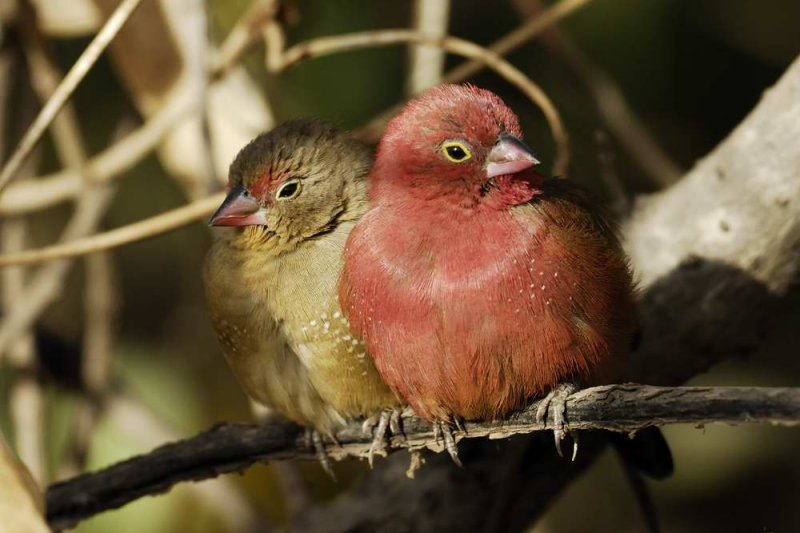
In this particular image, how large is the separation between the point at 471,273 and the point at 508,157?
263 mm

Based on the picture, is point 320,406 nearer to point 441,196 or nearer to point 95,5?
point 441,196

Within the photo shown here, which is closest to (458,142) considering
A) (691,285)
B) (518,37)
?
(691,285)

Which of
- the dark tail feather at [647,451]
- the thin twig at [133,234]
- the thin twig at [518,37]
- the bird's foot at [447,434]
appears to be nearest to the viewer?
the bird's foot at [447,434]

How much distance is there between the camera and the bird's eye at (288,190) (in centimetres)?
275

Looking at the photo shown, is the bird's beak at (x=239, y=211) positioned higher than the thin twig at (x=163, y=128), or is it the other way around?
the thin twig at (x=163, y=128)

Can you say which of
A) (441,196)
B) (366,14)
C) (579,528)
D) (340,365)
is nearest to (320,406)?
(340,365)

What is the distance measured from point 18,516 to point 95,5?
2.02 meters

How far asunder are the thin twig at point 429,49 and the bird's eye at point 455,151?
109 cm

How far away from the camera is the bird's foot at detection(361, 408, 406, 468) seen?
275 cm

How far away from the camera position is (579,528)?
14.8ft

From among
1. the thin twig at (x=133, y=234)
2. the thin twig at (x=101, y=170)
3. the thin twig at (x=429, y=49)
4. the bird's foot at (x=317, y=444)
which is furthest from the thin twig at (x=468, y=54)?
the bird's foot at (x=317, y=444)

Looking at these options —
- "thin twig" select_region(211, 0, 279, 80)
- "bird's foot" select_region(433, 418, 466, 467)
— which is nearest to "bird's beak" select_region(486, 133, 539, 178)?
"bird's foot" select_region(433, 418, 466, 467)

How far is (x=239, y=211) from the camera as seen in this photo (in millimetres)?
2717

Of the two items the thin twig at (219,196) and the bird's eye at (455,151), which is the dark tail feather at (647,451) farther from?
the bird's eye at (455,151)
